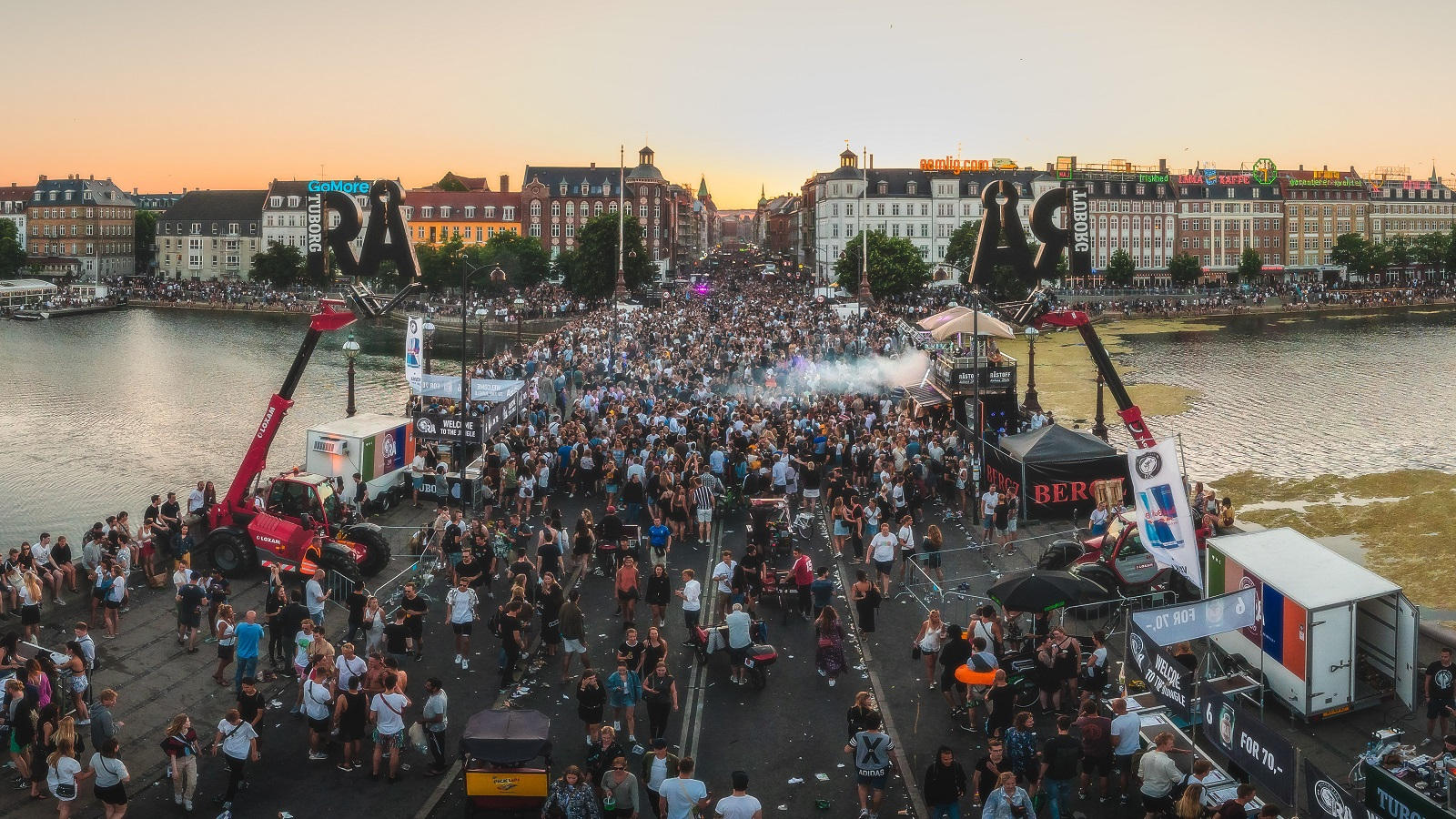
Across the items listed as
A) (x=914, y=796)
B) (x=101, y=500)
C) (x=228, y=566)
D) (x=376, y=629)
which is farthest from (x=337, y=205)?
(x=101, y=500)

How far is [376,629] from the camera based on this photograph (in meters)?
15.8

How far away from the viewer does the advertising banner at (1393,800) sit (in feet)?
31.2

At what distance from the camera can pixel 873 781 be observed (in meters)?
11.7

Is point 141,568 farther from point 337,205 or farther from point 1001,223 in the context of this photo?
point 1001,223

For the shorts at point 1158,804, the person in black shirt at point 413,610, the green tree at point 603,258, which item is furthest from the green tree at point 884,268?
the shorts at point 1158,804

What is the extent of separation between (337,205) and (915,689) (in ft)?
43.8

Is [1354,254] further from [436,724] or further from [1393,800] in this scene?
[436,724]

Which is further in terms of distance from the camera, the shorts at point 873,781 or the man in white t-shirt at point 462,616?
the man in white t-shirt at point 462,616

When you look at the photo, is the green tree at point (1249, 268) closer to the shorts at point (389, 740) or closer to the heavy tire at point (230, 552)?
the heavy tire at point (230, 552)

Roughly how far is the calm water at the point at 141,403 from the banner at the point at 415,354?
35.9ft

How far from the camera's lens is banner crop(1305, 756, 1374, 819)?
9.88 m

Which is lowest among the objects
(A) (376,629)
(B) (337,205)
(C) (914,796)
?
(C) (914,796)

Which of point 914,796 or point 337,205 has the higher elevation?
point 337,205

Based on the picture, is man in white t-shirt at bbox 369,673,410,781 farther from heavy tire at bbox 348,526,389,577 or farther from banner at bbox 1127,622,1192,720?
banner at bbox 1127,622,1192,720
